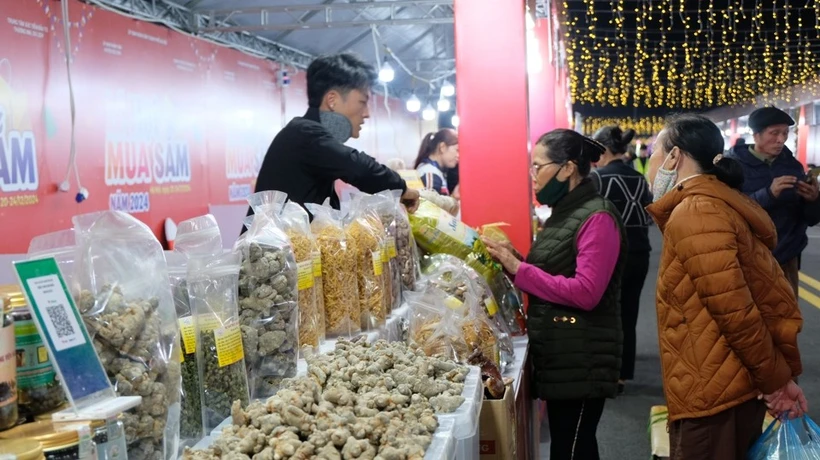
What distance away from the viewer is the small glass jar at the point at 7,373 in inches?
42.9

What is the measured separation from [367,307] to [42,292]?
4.72 feet

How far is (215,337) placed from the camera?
1622 mm

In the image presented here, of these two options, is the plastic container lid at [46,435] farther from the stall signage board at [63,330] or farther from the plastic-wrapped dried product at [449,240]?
the plastic-wrapped dried product at [449,240]

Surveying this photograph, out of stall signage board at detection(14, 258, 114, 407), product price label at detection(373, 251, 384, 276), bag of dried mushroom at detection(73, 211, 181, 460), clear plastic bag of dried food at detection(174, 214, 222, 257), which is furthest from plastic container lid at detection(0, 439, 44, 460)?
product price label at detection(373, 251, 384, 276)

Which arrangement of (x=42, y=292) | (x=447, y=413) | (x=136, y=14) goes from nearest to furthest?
1. (x=42, y=292)
2. (x=447, y=413)
3. (x=136, y=14)

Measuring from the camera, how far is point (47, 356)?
1.19 m

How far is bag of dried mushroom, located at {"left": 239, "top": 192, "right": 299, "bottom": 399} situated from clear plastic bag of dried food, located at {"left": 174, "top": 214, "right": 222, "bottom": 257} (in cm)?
9

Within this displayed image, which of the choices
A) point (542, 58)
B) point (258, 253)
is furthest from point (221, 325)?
point (542, 58)

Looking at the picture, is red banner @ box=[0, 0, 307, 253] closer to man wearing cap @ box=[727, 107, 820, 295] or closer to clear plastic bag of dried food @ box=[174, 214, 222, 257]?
clear plastic bag of dried food @ box=[174, 214, 222, 257]

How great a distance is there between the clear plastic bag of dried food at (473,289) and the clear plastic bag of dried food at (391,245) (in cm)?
15

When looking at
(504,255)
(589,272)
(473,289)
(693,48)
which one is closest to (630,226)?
(504,255)

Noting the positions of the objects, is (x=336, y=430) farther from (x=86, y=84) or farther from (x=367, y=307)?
(x=86, y=84)

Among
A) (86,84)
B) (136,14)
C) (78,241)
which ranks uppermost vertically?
(136,14)

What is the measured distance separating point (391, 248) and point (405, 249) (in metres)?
0.22
